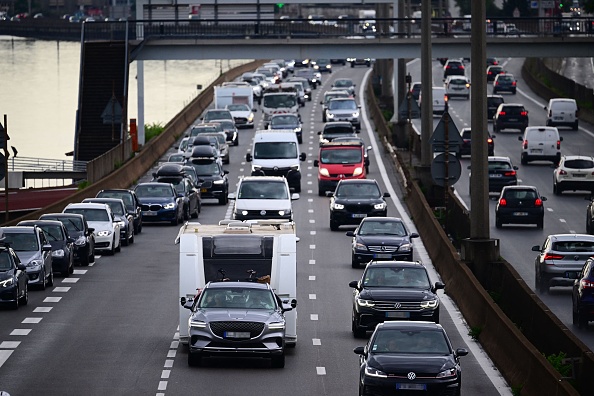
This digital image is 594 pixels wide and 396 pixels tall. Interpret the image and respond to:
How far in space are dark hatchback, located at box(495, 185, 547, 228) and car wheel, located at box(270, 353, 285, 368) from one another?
79.8ft

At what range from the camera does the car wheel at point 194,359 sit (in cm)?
2362

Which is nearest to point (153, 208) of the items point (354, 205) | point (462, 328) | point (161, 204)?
point (161, 204)

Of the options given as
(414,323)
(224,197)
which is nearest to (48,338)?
(414,323)

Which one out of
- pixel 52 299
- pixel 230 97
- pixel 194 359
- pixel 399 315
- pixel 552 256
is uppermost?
pixel 230 97

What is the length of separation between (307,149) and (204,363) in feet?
172

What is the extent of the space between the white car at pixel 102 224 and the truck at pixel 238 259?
46.8 feet

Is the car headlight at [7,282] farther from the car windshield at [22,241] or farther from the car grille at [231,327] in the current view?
the car grille at [231,327]

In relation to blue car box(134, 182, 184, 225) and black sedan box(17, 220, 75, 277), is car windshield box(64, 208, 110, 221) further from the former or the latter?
blue car box(134, 182, 184, 225)

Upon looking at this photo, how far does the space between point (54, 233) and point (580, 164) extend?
25.5 m

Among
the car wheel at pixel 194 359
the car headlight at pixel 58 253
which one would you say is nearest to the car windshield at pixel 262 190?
the car headlight at pixel 58 253

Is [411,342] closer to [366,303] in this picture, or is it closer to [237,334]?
[237,334]

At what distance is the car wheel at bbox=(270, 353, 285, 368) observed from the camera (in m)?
23.9

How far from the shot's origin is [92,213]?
4184 centimetres

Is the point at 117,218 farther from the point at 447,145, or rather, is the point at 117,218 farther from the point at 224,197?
the point at 224,197
